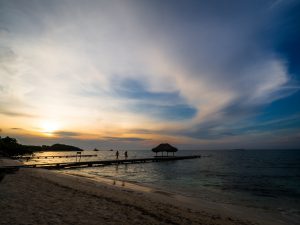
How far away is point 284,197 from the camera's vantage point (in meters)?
18.0

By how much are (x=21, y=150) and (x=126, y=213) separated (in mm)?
67646

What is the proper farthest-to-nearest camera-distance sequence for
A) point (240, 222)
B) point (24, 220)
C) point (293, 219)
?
1. point (293, 219)
2. point (240, 222)
3. point (24, 220)

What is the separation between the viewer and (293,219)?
11.6 m

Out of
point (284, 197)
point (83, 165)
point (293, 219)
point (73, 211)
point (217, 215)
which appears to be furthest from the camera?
point (83, 165)

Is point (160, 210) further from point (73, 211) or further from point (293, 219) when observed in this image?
point (293, 219)

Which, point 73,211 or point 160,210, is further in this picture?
point 160,210

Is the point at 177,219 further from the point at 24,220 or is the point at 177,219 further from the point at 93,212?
the point at 24,220

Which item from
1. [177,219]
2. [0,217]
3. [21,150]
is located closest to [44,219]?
[0,217]

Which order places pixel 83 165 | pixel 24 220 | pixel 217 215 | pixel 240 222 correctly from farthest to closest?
pixel 83 165, pixel 217 215, pixel 240 222, pixel 24 220

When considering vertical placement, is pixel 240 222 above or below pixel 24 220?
below

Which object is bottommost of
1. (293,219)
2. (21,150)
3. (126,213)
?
(293,219)

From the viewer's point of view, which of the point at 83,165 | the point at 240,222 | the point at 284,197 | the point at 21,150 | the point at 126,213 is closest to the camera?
the point at 126,213

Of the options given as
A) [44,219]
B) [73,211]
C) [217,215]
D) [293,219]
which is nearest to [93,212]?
[73,211]

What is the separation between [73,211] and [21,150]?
6718cm
